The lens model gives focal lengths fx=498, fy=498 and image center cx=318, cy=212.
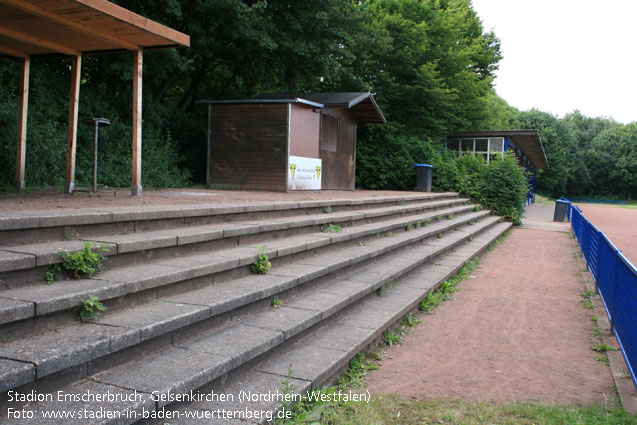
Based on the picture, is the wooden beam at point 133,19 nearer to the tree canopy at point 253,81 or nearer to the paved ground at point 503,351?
the tree canopy at point 253,81

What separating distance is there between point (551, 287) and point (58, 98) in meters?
10.7

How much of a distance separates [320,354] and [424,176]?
613 inches

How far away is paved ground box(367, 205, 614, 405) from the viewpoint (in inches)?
156

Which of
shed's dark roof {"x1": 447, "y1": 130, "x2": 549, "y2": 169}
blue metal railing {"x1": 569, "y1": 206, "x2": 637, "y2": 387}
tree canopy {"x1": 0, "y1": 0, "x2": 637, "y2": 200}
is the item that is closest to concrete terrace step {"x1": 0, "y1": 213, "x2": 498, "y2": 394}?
blue metal railing {"x1": 569, "y1": 206, "x2": 637, "y2": 387}

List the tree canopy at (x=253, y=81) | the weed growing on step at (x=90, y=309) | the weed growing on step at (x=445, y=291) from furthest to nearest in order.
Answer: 1. the tree canopy at (x=253, y=81)
2. the weed growing on step at (x=445, y=291)
3. the weed growing on step at (x=90, y=309)

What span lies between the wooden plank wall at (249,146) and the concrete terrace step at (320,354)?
690cm

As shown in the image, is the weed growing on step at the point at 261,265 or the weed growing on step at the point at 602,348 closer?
the weed growing on step at the point at 261,265

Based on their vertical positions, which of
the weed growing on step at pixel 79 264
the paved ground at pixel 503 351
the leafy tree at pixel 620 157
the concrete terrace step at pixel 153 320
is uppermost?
the leafy tree at pixel 620 157

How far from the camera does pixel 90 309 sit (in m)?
3.03

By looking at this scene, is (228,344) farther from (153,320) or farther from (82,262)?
(82,262)

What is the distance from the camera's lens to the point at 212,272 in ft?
13.6

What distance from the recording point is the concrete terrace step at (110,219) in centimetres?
361

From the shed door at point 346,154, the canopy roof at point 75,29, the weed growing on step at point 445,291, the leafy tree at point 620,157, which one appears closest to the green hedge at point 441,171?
the shed door at point 346,154

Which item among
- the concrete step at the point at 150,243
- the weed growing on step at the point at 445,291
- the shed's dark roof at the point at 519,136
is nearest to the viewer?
the concrete step at the point at 150,243
